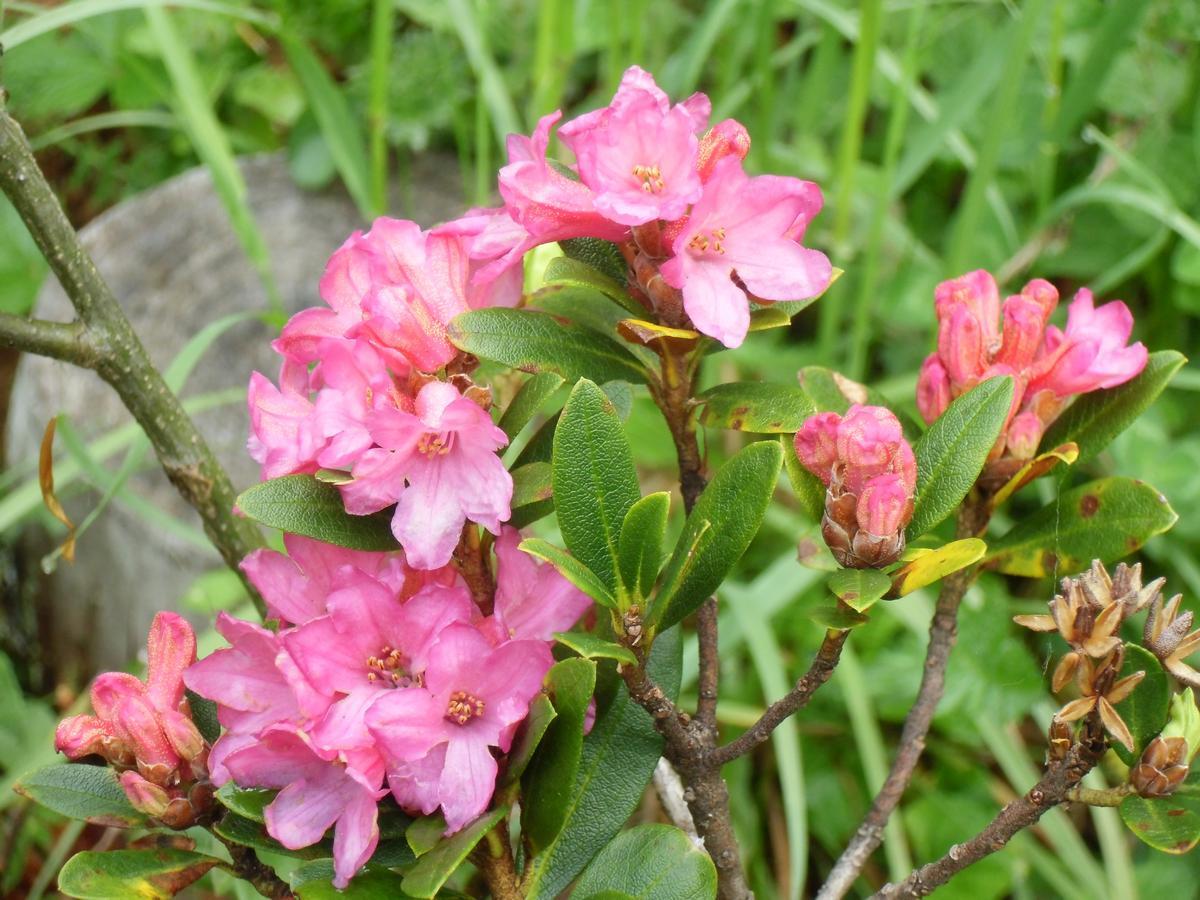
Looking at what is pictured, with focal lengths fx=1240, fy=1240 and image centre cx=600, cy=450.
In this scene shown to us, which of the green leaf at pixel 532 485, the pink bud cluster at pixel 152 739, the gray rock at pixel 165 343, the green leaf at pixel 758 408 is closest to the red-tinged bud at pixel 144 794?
the pink bud cluster at pixel 152 739

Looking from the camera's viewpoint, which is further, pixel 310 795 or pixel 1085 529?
pixel 1085 529

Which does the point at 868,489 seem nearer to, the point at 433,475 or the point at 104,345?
the point at 433,475

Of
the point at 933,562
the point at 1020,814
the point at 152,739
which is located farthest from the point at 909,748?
Answer: the point at 152,739

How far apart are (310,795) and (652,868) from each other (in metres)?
0.19

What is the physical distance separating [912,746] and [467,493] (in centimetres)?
36

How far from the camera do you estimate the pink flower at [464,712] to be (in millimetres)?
558

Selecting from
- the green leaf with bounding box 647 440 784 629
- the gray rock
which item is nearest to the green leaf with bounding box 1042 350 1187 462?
the green leaf with bounding box 647 440 784 629

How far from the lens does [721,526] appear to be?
1.99ft

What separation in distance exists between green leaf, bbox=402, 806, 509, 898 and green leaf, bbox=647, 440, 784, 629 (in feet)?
0.42

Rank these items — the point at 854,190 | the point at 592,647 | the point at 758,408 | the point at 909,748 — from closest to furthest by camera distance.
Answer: the point at 592,647 < the point at 758,408 < the point at 909,748 < the point at 854,190

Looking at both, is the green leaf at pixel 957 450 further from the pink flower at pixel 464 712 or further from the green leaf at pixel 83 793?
the green leaf at pixel 83 793

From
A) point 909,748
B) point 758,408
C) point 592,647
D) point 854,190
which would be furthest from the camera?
point 854,190

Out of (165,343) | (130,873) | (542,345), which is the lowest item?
(165,343)

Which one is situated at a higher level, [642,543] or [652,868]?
[642,543]
